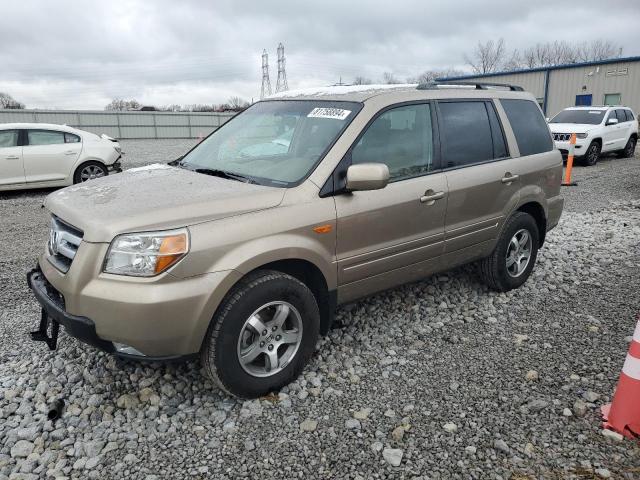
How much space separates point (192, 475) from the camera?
101 inches

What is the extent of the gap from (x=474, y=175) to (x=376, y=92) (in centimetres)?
108

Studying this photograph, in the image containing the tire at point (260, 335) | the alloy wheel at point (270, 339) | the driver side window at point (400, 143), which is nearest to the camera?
the tire at point (260, 335)

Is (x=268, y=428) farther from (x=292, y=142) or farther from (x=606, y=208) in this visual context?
(x=606, y=208)

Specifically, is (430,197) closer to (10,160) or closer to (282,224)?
(282,224)

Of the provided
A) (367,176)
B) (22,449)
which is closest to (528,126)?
(367,176)

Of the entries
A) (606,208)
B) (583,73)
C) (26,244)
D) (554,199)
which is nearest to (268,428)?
(554,199)

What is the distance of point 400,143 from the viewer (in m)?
3.73

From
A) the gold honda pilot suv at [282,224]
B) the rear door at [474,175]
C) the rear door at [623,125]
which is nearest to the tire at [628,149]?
the rear door at [623,125]

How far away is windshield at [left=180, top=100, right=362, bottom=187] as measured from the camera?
3375 mm

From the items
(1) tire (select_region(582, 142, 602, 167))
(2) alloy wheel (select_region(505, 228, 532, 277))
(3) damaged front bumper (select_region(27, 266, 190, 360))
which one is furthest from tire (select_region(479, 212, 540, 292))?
(1) tire (select_region(582, 142, 602, 167))

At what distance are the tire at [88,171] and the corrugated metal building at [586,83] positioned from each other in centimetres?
2761

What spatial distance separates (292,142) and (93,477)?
2.38 m

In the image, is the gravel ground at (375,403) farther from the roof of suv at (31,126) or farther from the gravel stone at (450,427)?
the roof of suv at (31,126)

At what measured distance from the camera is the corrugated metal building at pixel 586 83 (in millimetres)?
28141
